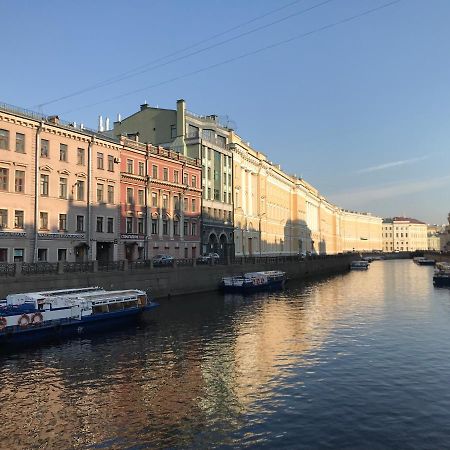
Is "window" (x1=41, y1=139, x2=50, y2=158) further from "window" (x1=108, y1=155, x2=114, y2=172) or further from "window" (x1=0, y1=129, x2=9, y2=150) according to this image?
"window" (x1=108, y1=155, x2=114, y2=172)

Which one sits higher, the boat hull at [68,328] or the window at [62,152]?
the window at [62,152]

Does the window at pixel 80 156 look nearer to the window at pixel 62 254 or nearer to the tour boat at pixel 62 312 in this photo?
the window at pixel 62 254

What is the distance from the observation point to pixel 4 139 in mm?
42969

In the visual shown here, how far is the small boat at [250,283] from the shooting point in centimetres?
5825

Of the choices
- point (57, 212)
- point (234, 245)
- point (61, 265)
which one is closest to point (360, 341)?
point (61, 265)

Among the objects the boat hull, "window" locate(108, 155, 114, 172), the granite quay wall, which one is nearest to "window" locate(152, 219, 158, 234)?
the granite quay wall

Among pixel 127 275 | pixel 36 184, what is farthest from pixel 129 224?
pixel 36 184

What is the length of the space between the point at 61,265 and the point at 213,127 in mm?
46029

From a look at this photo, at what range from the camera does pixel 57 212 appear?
157 feet

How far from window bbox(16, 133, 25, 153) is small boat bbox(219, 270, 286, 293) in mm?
27679

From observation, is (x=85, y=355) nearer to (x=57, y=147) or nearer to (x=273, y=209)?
(x=57, y=147)

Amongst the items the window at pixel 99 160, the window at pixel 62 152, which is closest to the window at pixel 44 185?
the window at pixel 62 152

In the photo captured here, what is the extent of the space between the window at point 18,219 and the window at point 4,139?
5.91 metres

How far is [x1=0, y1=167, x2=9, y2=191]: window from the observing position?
140ft
